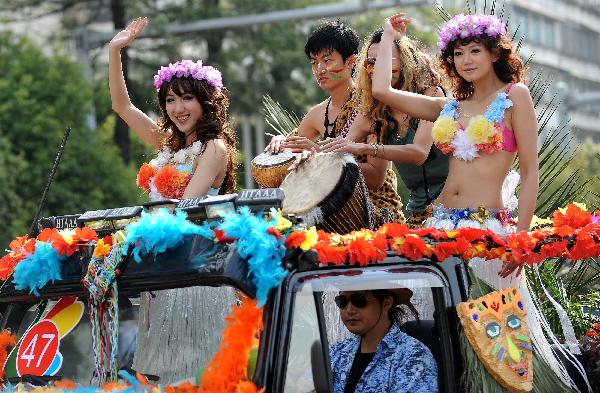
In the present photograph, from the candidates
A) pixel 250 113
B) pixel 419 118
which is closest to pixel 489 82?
pixel 419 118

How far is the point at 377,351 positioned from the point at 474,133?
1116 mm

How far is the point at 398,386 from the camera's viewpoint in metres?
4.61

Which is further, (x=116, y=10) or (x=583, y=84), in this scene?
(x=583, y=84)

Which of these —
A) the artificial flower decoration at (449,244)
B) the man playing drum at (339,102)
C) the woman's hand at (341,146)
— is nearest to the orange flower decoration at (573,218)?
the artificial flower decoration at (449,244)

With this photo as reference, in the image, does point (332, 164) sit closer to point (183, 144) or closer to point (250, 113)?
point (183, 144)

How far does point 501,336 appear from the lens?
441 centimetres

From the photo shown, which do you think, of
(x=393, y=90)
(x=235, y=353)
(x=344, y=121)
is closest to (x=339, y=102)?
Answer: (x=344, y=121)

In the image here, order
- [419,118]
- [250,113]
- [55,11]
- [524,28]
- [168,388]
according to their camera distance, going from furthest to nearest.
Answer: [524,28]
[250,113]
[55,11]
[419,118]
[168,388]

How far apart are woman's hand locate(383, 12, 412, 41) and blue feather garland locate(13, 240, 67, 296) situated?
1904 millimetres

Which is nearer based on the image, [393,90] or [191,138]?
[393,90]

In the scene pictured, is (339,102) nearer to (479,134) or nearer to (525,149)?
(479,134)

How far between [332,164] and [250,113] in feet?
73.4

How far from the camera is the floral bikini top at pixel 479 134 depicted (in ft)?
17.3

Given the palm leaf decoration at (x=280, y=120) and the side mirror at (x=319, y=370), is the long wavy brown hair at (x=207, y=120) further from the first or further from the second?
the side mirror at (x=319, y=370)
